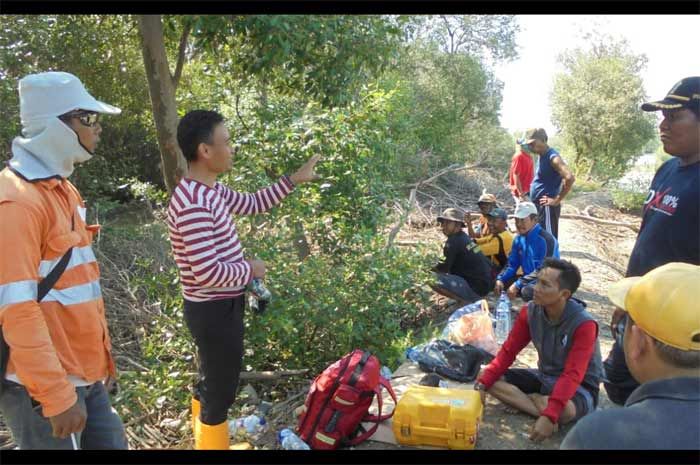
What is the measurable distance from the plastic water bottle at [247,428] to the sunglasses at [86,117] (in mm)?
2247

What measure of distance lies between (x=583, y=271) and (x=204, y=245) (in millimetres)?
6912

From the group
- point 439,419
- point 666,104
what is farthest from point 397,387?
point 666,104

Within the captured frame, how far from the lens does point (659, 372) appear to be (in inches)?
59.4

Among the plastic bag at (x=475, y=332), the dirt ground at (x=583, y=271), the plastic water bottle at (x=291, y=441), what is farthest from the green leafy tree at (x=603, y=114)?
the plastic water bottle at (x=291, y=441)

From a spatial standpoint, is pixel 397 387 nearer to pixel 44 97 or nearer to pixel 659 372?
pixel 659 372

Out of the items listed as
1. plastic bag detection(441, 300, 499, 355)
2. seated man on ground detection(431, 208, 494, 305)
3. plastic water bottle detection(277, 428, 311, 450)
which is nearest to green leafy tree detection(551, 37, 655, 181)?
seated man on ground detection(431, 208, 494, 305)

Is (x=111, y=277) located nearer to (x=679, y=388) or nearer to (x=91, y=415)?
(x=91, y=415)

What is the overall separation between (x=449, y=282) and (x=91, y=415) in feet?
14.2

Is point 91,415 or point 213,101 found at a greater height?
point 213,101

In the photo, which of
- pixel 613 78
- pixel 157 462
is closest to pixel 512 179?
pixel 157 462

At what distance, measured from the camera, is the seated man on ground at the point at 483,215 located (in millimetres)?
6414

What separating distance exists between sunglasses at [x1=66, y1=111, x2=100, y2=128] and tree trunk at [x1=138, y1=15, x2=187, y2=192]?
2127 mm

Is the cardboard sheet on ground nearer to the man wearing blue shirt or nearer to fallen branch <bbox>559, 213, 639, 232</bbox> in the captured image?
the man wearing blue shirt

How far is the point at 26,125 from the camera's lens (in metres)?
2.05
